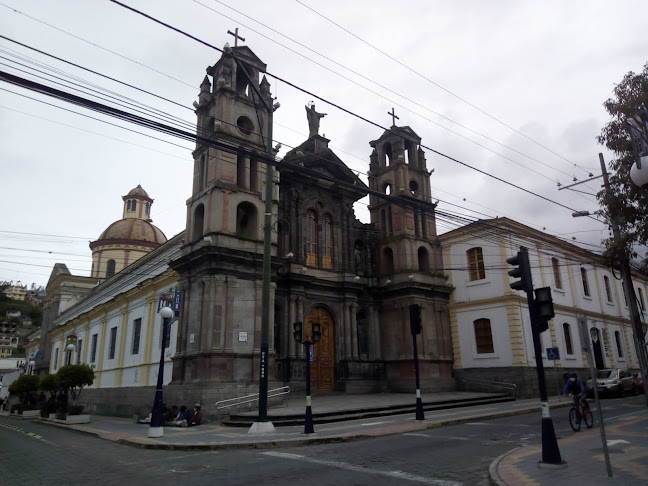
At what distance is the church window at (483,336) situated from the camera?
2914 centimetres

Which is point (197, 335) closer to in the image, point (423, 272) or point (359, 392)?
point (359, 392)

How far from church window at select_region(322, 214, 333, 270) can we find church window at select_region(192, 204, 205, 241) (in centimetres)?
804

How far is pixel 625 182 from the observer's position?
16000mm

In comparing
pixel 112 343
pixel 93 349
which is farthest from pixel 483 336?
pixel 93 349

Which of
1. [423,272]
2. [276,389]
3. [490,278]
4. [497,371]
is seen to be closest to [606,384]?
[497,371]

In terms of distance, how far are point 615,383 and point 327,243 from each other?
1744 centimetres

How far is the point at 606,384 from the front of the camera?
2631 cm

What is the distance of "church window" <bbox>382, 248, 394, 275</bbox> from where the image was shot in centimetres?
3194

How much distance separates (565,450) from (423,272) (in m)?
20.8

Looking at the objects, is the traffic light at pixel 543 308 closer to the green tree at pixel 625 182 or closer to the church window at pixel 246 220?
the green tree at pixel 625 182

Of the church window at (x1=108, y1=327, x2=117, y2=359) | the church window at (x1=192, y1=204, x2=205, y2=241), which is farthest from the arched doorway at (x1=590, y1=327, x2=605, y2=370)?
the church window at (x1=108, y1=327, x2=117, y2=359)

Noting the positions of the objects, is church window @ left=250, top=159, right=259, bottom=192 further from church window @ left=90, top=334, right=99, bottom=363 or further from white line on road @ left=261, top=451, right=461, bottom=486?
church window @ left=90, top=334, right=99, bottom=363

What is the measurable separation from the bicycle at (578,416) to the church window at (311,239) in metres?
17.1

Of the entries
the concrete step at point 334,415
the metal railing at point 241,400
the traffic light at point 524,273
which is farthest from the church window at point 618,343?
the traffic light at point 524,273
